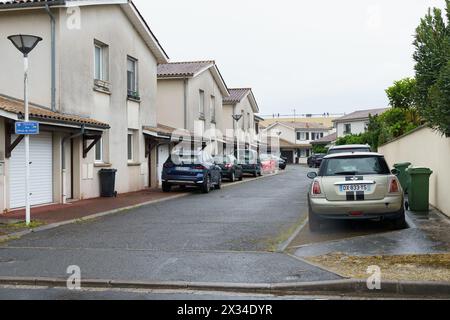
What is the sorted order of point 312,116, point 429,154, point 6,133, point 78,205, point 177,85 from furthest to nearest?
1. point 312,116
2. point 177,85
3. point 78,205
4. point 429,154
5. point 6,133

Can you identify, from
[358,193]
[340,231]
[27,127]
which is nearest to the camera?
[358,193]

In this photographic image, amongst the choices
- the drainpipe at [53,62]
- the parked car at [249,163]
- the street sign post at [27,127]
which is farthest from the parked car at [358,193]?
the parked car at [249,163]

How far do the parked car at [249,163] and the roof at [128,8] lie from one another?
1180 centimetres

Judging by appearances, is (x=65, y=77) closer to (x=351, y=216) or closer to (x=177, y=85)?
(x=351, y=216)

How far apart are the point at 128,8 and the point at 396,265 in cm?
1535

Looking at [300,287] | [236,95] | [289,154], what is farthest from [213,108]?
[289,154]

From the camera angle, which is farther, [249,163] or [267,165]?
[267,165]

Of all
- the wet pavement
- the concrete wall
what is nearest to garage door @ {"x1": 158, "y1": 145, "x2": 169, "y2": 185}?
the concrete wall

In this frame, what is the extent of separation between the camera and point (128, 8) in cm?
1950

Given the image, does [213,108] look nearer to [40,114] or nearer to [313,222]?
[40,114]

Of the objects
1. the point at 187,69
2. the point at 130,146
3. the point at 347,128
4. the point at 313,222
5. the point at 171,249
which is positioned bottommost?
the point at 171,249

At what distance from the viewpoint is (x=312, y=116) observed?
398 feet
